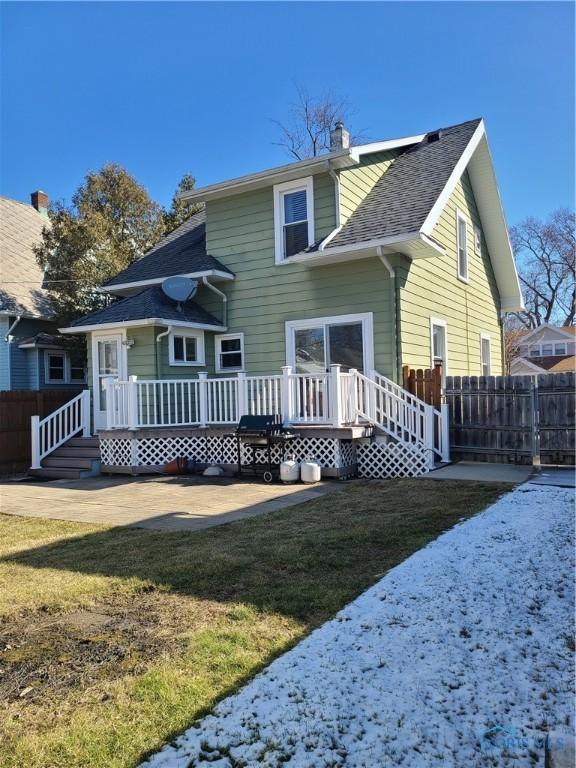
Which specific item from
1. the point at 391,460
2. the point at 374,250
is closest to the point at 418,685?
the point at 391,460

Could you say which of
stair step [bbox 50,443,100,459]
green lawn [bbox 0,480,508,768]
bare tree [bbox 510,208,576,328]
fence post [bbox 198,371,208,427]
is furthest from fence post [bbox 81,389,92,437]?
bare tree [bbox 510,208,576,328]

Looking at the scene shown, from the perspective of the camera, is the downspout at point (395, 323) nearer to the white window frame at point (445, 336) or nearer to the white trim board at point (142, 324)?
the white window frame at point (445, 336)

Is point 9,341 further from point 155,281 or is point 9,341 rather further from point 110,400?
point 110,400

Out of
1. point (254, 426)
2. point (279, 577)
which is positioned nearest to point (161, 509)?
point (254, 426)

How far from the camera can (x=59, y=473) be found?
12.1 m

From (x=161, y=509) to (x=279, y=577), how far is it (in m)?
3.82

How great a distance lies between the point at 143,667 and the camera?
307 centimetres

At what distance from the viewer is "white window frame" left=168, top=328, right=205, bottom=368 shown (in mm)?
12547

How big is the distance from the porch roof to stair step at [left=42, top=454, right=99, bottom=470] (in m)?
2.87

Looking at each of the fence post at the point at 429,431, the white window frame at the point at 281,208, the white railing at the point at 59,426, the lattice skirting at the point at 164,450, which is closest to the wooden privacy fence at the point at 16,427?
the white railing at the point at 59,426

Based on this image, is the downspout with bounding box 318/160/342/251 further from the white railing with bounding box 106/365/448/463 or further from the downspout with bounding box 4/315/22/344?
the downspout with bounding box 4/315/22/344

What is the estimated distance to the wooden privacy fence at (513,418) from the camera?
9.90 m

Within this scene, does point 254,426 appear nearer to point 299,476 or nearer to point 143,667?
point 299,476

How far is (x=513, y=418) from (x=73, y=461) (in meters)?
9.16
